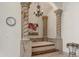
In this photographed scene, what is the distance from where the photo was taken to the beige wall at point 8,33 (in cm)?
420

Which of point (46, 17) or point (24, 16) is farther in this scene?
point (46, 17)

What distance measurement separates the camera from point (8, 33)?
4312 mm

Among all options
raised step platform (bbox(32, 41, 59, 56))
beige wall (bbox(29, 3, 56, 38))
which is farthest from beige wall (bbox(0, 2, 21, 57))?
beige wall (bbox(29, 3, 56, 38))

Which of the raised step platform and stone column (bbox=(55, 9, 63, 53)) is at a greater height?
stone column (bbox=(55, 9, 63, 53))

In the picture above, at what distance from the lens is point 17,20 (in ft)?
15.1

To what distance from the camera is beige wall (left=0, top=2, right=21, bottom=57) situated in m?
4.20

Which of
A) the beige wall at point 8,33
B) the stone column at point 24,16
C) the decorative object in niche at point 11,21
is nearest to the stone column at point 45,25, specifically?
the stone column at point 24,16

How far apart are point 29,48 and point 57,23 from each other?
9.81 ft

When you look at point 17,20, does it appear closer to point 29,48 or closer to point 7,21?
point 7,21

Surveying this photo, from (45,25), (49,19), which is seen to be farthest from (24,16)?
(45,25)

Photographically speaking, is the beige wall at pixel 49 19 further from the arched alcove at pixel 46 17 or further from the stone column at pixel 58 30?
the stone column at pixel 58 30

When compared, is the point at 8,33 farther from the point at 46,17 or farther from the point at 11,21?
the point at 46,17

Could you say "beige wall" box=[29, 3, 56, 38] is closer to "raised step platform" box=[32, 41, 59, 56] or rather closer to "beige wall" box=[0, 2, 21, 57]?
"raised step platform" box=[32, 41, 59, 56]

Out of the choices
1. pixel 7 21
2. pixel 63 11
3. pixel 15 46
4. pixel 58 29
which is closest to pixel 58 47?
pixel 58 29
